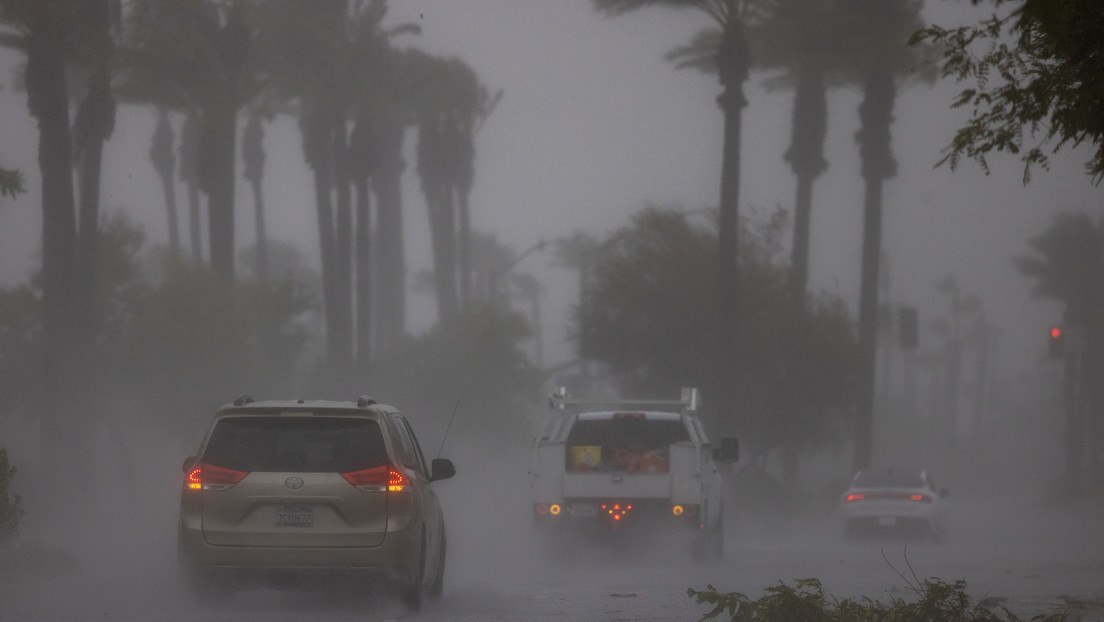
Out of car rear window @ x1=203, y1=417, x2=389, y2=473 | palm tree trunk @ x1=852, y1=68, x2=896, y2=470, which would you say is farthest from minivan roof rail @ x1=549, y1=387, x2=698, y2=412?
palm tree trunk @ x1=852, y1=68, x2=896, y2=470

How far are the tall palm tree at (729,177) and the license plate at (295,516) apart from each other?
27.0m

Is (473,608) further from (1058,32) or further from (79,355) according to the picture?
(79,355)

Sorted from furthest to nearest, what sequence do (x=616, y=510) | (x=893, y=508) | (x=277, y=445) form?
(x=893, y=508) → (x=616, y=510) → (x=277, y=445)

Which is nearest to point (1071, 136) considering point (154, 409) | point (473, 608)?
point (473, 608)

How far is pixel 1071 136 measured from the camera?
10031 millimetres

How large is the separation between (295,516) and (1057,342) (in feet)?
105

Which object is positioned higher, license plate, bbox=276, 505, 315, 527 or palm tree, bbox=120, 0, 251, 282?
palm tree, bbox=120, 0, 251, 282

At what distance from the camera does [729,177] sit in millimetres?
39156

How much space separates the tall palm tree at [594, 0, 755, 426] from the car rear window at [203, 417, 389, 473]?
88.0 ft

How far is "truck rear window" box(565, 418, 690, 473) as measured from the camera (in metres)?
20.7

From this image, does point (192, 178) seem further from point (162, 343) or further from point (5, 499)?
point (5, 499)

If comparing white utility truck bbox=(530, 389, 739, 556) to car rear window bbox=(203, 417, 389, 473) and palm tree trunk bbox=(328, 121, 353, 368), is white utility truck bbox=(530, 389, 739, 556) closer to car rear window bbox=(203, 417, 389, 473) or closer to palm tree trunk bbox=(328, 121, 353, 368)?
car rear window bbox=(203, 417, 389, 473)

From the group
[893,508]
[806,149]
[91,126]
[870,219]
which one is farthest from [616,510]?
[806,149]

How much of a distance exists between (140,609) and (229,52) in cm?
3028
